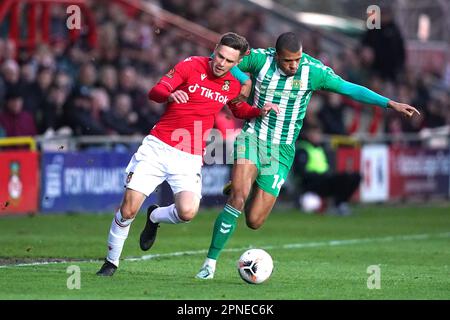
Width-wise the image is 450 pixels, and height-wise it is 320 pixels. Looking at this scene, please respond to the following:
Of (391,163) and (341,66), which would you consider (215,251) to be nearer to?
(391,163)

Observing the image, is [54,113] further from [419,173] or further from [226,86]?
[419,173]

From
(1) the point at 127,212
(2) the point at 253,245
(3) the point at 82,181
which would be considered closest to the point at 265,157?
(1) the point at 127,212

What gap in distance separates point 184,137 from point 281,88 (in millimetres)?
1256

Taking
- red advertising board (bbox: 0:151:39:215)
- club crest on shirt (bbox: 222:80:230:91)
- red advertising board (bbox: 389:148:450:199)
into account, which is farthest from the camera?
red advertising board (bbox: 389:148:450:199)

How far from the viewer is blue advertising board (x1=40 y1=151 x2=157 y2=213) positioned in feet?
63.4

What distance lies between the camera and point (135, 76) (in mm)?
21719

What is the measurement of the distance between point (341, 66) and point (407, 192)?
3.43 m

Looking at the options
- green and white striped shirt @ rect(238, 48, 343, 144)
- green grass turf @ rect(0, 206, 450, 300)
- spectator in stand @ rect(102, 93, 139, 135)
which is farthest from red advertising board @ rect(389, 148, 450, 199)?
green and white striped shirt @ rect(238, 48, 343, 144)

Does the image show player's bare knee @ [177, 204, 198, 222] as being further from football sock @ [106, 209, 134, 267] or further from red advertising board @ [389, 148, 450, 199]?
red advertising board @ [389, 148, 450, 199]

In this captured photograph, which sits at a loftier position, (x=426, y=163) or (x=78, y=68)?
(x=78, y=68)

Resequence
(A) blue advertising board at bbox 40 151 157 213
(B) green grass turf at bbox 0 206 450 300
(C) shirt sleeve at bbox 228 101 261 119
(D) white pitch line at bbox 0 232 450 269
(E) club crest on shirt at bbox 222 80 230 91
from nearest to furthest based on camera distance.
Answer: (B) green grass turf at bbox 0 206 450 300 → (E) club crest on shirt at bbox 222 80 230 91 → (C) shirt sleeve at bbox 228 101 261 119 → (D) white pitch line at bbox 0 232 450 269 → (A) blue advertising board at bbox 40 151 157 213

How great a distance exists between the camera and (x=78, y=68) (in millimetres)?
21281

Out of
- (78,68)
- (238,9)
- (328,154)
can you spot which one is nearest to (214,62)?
(78,68)

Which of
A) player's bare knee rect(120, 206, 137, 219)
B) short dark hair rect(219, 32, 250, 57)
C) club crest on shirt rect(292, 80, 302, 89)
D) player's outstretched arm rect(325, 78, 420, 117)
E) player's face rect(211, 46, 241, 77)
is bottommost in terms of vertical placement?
player's bare knee rect(120, 206, 137, 219)
